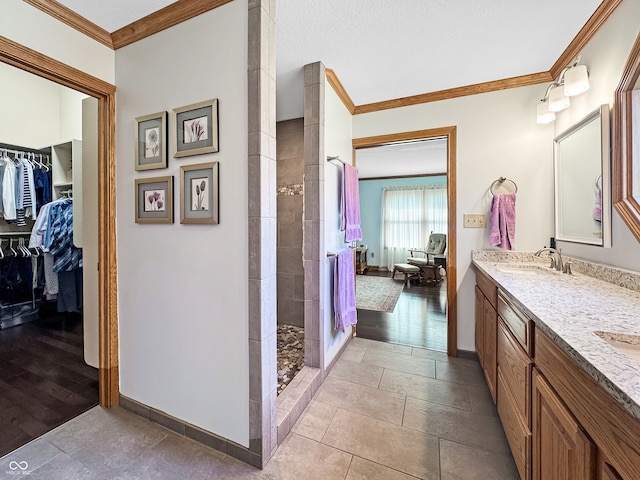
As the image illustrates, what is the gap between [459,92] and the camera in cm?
241

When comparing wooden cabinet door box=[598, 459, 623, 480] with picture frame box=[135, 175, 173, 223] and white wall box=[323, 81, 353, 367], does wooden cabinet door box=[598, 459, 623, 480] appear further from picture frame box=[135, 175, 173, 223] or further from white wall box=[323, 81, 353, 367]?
picture frame box=[135, 175, 173, 223]

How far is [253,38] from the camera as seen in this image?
129 cm

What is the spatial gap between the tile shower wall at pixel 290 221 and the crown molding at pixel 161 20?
150cm

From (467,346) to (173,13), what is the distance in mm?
3222

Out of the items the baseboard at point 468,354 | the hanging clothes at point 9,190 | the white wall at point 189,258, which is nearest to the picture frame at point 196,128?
the white wall at point 189,258

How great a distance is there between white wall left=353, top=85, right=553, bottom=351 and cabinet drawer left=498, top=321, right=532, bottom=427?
1.01 m

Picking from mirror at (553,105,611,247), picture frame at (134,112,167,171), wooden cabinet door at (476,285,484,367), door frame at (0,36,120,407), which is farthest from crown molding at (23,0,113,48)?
wooden cabinet door at (476,285,484,367)

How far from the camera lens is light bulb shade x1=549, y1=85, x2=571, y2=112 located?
183cm

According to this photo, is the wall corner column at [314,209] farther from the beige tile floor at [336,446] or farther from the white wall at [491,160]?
the white wall at [491,160]

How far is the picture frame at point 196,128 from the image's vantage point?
54.9 inches

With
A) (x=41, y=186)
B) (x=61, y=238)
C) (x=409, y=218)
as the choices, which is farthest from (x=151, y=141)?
(x=409, y=218)

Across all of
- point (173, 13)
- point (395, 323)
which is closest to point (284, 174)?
point (173, 13)

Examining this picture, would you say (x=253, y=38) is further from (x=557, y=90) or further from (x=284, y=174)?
(x=557, y=90)

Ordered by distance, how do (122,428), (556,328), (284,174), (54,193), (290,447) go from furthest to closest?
(54,193), (284,174), (122,428), (290,447), (556,328)
